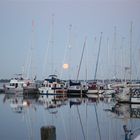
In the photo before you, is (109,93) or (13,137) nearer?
(13,137)

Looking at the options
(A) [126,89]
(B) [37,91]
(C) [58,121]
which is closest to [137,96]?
(A) [126,89]

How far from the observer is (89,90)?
43375 mm

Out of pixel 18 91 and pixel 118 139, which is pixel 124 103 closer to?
pixel 118 139

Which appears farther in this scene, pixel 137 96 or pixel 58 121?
pixel 137 96

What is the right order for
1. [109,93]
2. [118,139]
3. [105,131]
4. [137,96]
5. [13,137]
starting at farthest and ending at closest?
[109,93]
[137,96]
[105,131]
[13,137]
[118,139]

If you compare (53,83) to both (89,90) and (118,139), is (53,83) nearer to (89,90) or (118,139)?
(89,90)

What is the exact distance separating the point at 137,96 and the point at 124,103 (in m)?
1.12

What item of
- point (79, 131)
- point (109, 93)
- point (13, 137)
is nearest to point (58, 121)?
point (79, 131)

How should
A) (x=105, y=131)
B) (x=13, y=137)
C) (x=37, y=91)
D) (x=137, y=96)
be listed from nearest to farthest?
(x=13, y=137) < (x=105, y=131) < (x=137, y=96) < (x=37, y=91)

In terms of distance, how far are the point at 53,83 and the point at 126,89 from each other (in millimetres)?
16850

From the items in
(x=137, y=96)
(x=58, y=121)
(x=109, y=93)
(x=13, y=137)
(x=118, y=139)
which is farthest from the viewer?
(x=109, y=93)

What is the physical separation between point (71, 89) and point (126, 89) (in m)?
16.2

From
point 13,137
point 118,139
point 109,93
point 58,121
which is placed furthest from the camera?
point 109,93

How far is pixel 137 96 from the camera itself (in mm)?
26812
